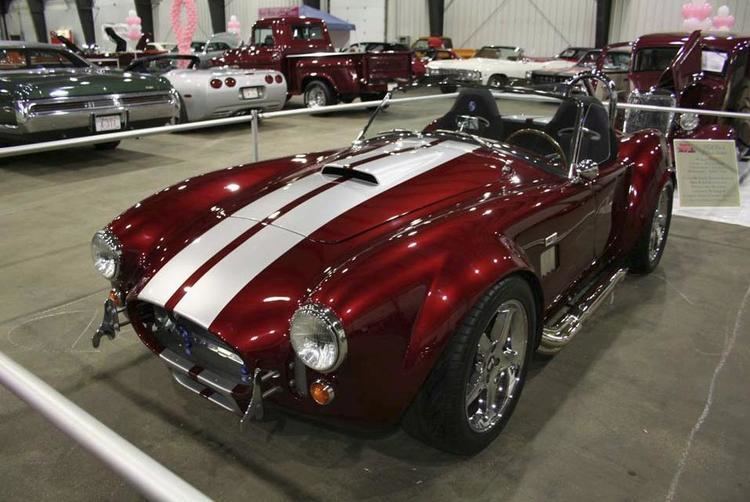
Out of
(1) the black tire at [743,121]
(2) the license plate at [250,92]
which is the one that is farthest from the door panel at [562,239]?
(2) the license plate at [250,92]

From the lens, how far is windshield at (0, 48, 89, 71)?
22.7 feet

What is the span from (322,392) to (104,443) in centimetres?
80

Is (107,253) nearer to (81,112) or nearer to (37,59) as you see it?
(81,112)

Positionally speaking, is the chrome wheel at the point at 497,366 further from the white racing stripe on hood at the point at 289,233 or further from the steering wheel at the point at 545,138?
the steering wheel at the point at 545,138

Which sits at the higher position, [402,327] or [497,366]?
[402,327]

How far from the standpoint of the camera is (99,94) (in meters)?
6.66

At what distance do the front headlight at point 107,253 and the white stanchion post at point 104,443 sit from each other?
105 centimetres

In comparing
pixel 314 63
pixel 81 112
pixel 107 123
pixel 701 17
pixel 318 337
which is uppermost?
pixel 701 17

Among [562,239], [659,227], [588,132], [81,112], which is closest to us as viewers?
[562,239]

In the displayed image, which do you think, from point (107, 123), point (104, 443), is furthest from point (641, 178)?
point (107, 123)

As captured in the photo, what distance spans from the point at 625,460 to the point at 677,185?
3.82 m

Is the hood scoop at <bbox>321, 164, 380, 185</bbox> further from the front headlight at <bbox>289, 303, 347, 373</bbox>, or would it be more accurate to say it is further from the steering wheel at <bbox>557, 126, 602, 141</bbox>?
the steering wheel at <bbox>557, 126, 602, 141</bbox>

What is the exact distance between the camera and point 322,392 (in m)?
1.87

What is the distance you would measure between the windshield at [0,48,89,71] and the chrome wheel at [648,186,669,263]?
6.79 metres
